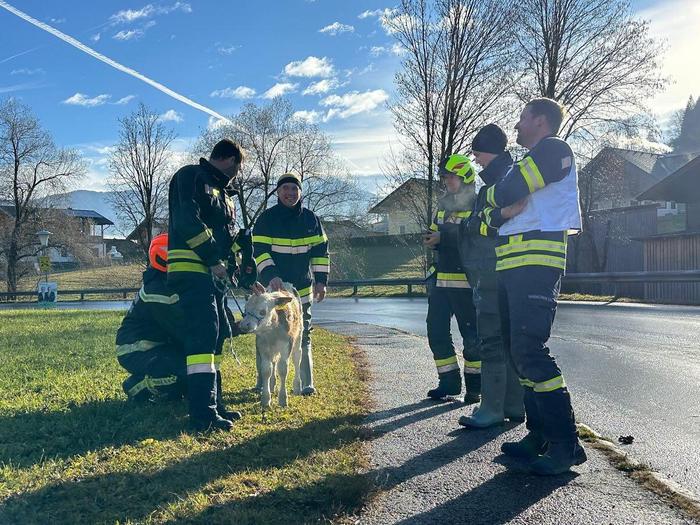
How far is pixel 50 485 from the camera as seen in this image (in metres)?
3.54

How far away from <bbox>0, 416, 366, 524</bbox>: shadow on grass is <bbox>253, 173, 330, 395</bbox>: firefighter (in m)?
2.30

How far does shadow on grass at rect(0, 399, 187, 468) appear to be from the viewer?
13.9 feet

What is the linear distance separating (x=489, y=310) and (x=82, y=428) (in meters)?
3.48

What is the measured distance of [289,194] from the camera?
6.26m

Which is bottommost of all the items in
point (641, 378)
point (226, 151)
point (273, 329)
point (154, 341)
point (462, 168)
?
point (641, 378)

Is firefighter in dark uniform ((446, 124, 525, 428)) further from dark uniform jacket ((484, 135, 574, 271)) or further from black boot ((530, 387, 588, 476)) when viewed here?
black boot ((530, 387, 588, 476))

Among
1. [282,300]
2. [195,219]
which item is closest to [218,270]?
[195,219]

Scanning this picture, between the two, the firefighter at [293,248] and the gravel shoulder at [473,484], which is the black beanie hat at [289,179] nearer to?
the firefighter at [293,248]

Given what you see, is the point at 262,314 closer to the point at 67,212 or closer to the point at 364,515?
the point at 364,515

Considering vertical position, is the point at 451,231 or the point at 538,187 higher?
the point at 538,187

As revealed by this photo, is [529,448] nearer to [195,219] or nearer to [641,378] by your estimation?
[195,219]

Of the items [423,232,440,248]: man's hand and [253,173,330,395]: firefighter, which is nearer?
[423,232,440,248]: man's hand

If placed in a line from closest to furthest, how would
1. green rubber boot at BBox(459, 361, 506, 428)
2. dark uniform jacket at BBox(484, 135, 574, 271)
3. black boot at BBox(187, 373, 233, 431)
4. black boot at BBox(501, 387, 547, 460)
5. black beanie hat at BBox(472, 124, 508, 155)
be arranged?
dark uniform jacket at BBox(484, 135, 574, 271) < black boot at BBox(501, 387, 547, 460) < black boot at BBox(187, 373, 233, 431) < green rubber boot at BBox(459, 361, 506, 428) < black beanie hat at BBox(472, 124, 508, 155)

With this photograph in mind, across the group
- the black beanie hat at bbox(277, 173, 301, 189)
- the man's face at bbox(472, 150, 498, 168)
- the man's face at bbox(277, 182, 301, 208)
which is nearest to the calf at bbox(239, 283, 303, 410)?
the man's face at bbox(277, 182, 301, 208)
